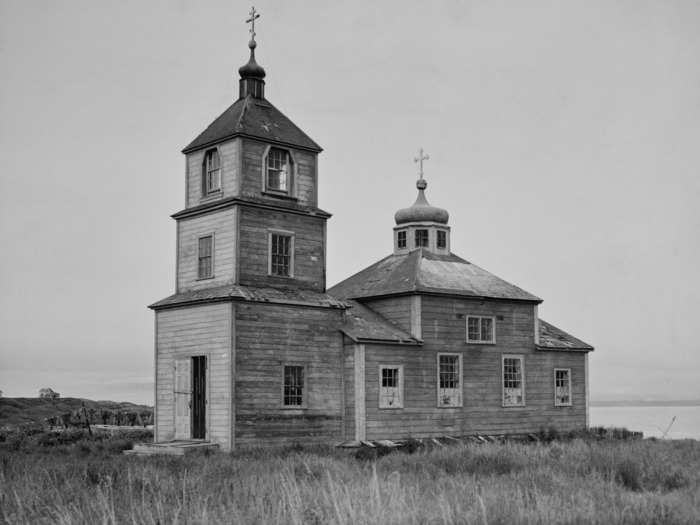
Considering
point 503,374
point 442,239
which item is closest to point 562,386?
point 503,374

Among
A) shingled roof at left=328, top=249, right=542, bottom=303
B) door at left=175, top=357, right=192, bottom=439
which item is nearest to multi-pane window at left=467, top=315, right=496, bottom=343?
shingled roof at left=328, top=249, right=542, bottom=303

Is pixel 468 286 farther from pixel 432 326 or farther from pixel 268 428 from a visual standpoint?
pixel 268 428

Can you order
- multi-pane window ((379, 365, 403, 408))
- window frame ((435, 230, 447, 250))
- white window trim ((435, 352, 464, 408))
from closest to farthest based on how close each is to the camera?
multi-pane window ((379, 365, 403, 408)) → white window trim ((435, 352, 464, 408)) → window frame ((435, 230, 447, 250))

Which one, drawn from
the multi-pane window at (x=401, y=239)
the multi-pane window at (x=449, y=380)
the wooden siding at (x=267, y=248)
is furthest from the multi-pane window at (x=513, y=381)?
the wooden siding at (x=267, y=248)

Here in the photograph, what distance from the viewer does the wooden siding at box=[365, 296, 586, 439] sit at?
31.4 m

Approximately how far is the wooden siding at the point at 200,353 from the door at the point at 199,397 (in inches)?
17.4

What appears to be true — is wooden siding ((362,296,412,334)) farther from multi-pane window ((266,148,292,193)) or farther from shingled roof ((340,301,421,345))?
multi-pane window ((266,148,292,193))

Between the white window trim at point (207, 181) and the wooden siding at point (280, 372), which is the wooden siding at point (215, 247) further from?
the wooden siding at point (280, 372)

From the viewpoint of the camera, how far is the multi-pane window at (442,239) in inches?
1542

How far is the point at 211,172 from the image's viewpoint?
30766 mm

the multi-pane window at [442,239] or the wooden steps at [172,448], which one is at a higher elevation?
the multi-pane window at [442,239]

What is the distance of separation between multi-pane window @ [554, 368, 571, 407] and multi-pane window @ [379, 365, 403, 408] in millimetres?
8128

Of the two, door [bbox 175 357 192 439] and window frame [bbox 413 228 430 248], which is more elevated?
window frame [bbox 413 228 430 248]

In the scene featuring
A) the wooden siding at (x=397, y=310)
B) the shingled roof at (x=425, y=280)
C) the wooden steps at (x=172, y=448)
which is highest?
the shingled roof at (x=425, y=280)
